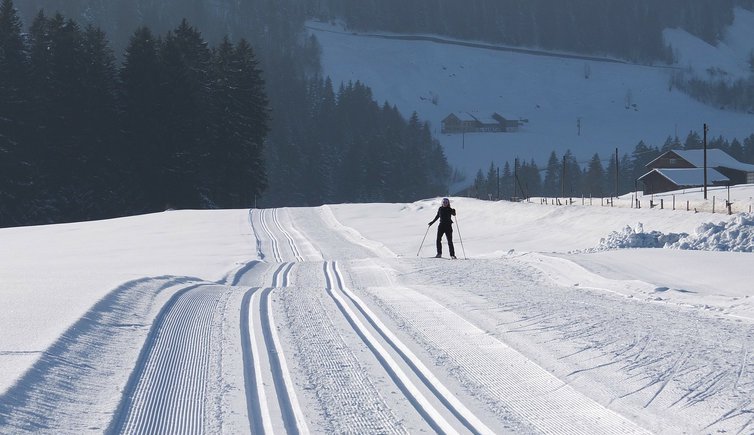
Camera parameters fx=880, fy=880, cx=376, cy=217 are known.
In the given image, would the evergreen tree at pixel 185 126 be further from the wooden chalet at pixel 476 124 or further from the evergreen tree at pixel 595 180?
the wooden chalet at pixel 476 124

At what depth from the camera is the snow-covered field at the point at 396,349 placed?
6289 mm

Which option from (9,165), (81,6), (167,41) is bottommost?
(9,165)

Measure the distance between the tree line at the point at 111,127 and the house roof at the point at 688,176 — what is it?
4093 centimetres

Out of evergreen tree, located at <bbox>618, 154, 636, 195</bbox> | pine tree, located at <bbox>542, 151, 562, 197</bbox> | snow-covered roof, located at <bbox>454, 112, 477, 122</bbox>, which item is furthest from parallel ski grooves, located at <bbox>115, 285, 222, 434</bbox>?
snow-covered roof, located at <bbox>454, 112, 477, 122</bbox>

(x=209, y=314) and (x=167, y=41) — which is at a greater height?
(x=167, y=41)

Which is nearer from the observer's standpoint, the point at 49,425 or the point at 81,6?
the point at 49,425

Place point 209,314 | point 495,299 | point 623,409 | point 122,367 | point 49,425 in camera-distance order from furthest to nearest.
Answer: point 495,299 → point 209,314 → point 122,367 → point 623,409 → point 49,425

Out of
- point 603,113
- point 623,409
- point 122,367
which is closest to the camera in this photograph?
point 623,409

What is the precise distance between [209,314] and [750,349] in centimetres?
606

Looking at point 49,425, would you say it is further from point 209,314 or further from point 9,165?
point 9,165

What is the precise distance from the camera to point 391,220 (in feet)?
131

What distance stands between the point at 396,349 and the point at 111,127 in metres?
50.1

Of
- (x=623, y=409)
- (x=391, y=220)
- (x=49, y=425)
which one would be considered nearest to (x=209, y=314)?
(x=49, y=425)

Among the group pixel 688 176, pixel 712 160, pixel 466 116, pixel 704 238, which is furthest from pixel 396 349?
pixel 466 116
